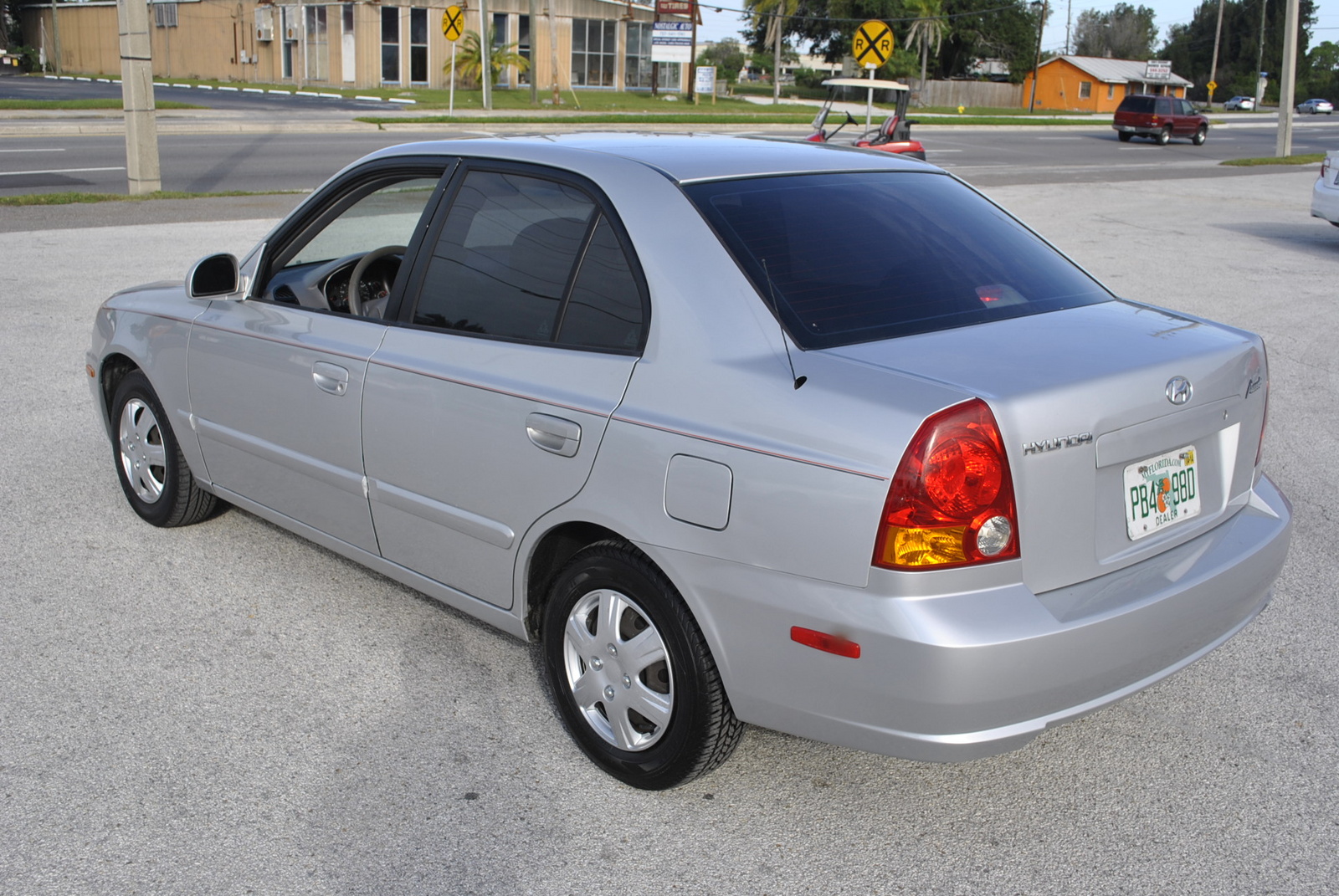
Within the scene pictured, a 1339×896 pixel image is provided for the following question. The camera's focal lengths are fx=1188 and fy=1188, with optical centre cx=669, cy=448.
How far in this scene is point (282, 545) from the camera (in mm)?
4836

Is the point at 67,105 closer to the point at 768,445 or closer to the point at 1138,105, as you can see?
the point at 768,445

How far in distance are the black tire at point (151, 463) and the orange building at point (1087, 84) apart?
85853 mm

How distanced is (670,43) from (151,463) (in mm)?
42922

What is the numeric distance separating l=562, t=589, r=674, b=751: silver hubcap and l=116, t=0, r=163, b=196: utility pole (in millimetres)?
12225

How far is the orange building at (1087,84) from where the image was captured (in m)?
83.6

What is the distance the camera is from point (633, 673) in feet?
10.1

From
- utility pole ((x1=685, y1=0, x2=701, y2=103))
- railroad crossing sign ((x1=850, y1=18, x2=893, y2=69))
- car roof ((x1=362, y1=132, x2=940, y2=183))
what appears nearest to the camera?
car roof ((x1=362, y1=132, x2=940, y2=183))

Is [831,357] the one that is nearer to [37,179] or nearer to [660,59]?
[37,179]

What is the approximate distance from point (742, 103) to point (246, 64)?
904 inches

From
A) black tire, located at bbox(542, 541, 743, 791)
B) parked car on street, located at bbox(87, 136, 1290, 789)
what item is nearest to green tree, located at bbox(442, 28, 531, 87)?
parked car on street, located at bbox(87, 136, 1290, 789)

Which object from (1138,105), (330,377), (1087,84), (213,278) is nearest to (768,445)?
(330,377)

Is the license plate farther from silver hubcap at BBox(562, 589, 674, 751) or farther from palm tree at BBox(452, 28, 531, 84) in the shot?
palm tree at BBox(452, 28, 531, 84)

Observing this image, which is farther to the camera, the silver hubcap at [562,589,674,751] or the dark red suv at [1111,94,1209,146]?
the dark red suv at [1111,94,1209,146]

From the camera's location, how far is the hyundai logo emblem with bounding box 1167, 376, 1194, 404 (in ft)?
9.32
